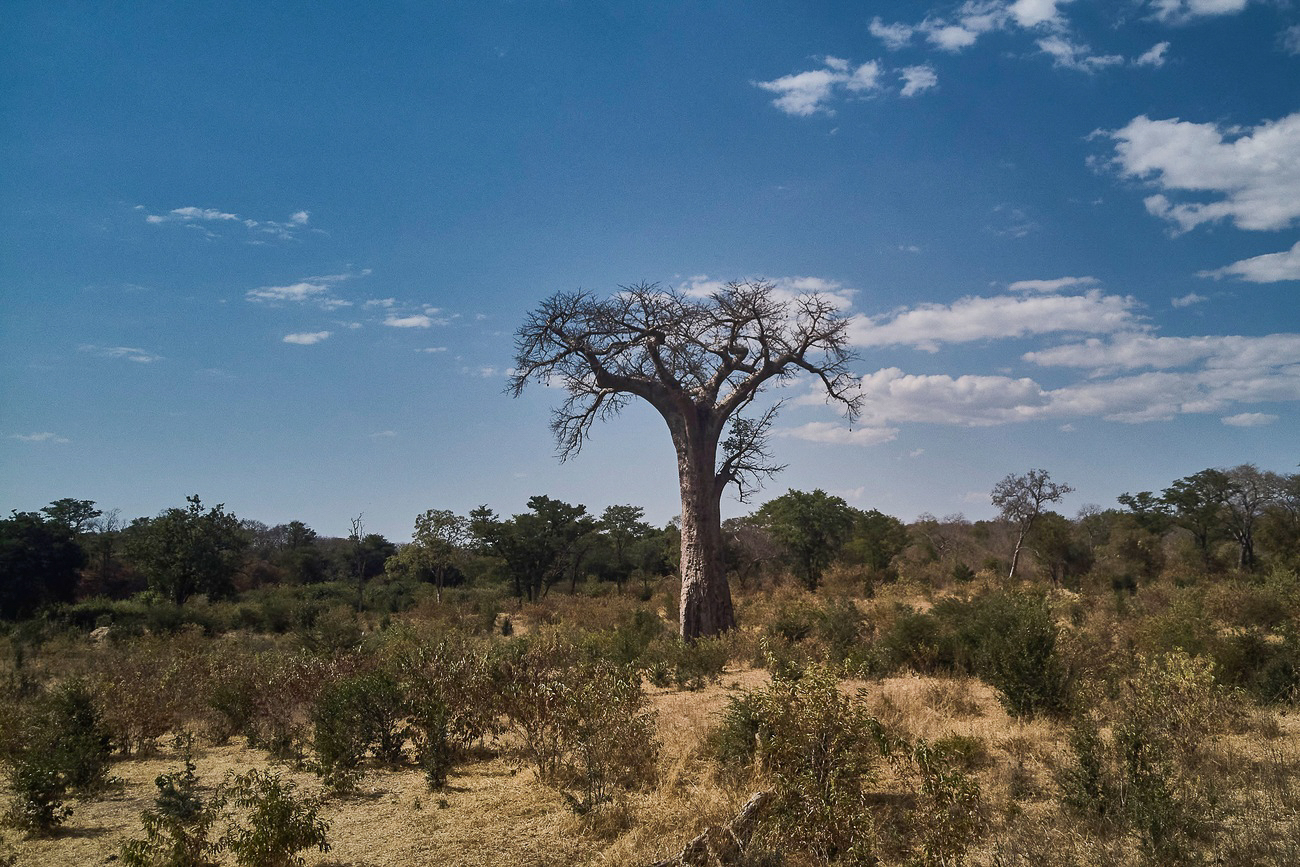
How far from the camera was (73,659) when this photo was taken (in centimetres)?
1318

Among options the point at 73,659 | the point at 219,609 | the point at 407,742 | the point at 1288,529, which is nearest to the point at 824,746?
the point at 407,742

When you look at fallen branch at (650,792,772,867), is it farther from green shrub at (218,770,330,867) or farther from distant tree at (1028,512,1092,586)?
distant tree at (1028,512,1092,586)

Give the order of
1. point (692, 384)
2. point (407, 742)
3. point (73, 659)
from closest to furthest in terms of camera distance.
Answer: point (407, 742) → point (73, 659) → point (692, 384)

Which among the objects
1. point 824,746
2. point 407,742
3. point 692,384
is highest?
point 692,384

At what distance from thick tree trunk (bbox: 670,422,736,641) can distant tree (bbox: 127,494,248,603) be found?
1808 centimetres

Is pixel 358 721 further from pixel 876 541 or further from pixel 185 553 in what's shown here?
pixel 876 541

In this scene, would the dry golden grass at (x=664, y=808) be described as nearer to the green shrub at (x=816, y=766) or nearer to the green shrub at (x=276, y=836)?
the green shrub at (x=276, y=836)

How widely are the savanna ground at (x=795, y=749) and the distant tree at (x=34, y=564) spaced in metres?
17.6

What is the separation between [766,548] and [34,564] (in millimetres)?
24713

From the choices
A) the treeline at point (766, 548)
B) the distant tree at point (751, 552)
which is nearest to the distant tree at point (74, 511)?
the treeline at point (766, 548)

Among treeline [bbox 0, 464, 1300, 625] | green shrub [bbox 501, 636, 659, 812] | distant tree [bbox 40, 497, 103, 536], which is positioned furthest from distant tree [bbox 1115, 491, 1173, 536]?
distant tree [bbox 40, 497, 103, 536]

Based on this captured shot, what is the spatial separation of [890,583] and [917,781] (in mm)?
17396

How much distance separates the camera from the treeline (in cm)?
2294

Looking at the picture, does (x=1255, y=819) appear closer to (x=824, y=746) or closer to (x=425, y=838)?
(x=824, y=746)
